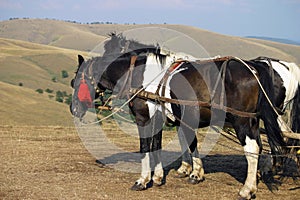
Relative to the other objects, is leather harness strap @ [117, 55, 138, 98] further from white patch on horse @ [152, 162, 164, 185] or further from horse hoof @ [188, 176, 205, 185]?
horse hoof @ [188, 176, 205, 185]

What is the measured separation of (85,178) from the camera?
8383mm

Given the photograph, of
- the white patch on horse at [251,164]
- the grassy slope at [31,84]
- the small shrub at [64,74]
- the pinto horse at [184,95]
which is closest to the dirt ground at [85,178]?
the white patch on horse at [251,164]

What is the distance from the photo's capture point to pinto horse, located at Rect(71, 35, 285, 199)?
278 inches

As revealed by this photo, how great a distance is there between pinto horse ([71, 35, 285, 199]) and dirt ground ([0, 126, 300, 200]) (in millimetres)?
407

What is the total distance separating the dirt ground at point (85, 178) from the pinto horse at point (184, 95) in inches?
16.0

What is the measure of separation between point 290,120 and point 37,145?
6.81 meters

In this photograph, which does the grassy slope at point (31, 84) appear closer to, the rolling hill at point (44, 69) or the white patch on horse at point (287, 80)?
the rolling hill at point (44, 69)

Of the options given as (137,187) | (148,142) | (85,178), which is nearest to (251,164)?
(148,142)

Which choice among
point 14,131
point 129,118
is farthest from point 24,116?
point 129,118

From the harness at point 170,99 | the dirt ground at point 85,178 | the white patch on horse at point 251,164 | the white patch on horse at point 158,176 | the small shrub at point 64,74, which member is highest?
the harness at point 170,99

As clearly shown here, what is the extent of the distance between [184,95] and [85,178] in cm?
263

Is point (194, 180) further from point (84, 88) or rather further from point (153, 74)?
point (84, 88)

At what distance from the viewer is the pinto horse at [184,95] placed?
7.05m

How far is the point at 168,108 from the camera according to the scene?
7.73 metres
